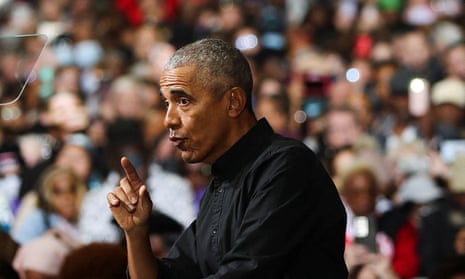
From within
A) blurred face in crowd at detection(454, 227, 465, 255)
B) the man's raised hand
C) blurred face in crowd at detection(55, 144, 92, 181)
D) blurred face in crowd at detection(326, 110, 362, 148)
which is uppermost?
the man's raised hand

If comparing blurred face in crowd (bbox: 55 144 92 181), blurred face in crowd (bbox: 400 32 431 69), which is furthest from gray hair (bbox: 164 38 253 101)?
blurred face in crowd (bbox: 400 32 431 69)

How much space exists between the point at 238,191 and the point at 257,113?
740 centimetres

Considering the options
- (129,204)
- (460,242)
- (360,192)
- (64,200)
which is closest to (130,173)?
(129,204)

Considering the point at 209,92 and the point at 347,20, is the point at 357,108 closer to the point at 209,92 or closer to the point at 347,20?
the point at 347,20

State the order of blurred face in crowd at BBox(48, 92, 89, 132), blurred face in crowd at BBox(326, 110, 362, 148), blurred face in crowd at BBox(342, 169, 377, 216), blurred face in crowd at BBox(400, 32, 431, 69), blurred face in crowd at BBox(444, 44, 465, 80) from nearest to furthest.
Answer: blurred face in crowd at BBox(342, 169, 377, 216), blurred face in crowd at BBox(326, 110, 362, 148), blurred face in crowd at BBox(48, 92, 89, 132), blurred face in crowd at BBox(444, 44, 465, 80), blurred face in crowd at BBox(400, 32, 431, 69)

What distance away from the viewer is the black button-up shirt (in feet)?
11.3

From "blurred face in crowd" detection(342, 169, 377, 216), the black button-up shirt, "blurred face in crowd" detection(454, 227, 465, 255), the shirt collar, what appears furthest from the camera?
"blurred face in crowd" detection(342, 169, 377, 216)

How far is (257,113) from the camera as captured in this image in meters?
11.0

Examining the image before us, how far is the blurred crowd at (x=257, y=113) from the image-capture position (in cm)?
693

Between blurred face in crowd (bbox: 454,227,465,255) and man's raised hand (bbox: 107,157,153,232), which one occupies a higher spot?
man's raised hand (bbox: 107,157,153,232)

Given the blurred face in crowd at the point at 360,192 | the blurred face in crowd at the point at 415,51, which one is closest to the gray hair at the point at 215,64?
the blurred face in crowd at the point at 360,192

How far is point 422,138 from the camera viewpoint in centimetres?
1048

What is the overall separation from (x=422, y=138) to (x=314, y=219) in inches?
280

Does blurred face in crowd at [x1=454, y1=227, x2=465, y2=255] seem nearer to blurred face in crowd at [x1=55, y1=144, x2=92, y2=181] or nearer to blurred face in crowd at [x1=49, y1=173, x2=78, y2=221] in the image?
blurred face in crowd at [x1=49, y1=173, x2=78, y2=221]
